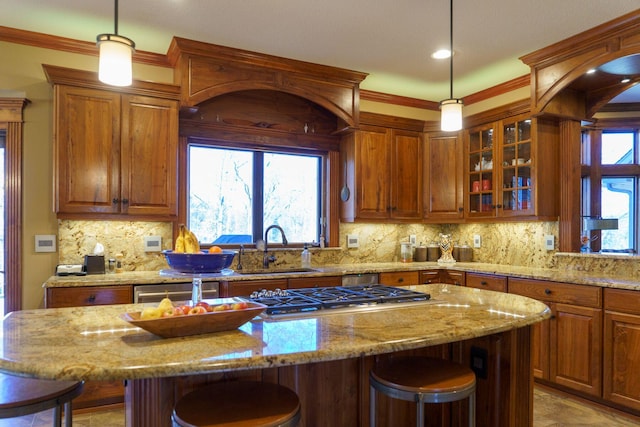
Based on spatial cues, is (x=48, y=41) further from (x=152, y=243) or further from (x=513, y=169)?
(x=513, y=169)

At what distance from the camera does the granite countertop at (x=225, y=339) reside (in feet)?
3.88

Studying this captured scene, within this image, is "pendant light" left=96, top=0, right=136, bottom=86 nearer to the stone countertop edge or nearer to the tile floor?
the stone countertop edge

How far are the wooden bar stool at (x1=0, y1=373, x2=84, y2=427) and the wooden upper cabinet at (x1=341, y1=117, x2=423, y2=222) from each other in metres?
3.05

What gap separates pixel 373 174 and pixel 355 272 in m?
1.09

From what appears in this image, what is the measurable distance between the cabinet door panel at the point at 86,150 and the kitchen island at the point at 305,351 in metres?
1.53

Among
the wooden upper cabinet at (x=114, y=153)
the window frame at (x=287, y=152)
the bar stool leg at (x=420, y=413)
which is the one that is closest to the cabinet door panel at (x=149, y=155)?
the wooden upper cabinet at (x=114, y=153)

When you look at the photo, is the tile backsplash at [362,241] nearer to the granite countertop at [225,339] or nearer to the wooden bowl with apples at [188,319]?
the granite countertop at [225,339]

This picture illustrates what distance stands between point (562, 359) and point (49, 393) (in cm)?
330

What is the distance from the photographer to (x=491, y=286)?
378 cm

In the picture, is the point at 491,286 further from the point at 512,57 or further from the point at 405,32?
the point at 405,32

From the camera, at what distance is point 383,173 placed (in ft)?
14.6

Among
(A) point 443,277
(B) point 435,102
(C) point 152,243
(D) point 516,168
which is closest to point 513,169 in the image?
(D) point 516,168

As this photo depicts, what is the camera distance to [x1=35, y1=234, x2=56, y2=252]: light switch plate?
132 inches

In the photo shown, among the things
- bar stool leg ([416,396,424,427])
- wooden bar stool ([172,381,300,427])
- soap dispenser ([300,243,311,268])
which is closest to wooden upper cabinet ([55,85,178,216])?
soap dispenser ([300,243,311,268])
